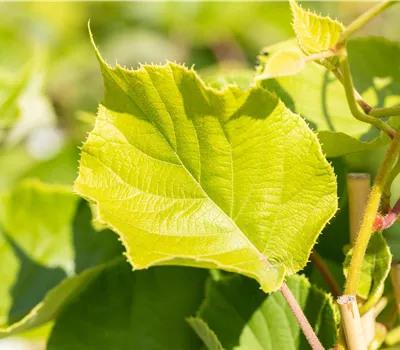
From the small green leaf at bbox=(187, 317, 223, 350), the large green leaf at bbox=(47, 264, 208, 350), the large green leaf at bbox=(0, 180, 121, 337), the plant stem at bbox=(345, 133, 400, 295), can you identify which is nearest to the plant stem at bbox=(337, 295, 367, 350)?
the plant stem at bbox=(345, 133, 400, 295)

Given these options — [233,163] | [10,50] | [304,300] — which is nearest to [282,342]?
[304,300]

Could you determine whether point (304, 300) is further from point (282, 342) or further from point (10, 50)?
point (10, 50)

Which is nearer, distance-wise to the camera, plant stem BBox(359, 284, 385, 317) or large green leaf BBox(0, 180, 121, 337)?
plant stem BBox(359, 284, 385, 317)

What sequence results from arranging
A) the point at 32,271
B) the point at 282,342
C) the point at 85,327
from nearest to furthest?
1. the point at 282,342
2. the point at 85,327
3. the point at 32,271

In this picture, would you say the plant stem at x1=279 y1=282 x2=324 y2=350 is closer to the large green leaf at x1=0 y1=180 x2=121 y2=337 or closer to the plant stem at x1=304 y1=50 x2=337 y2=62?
the plant stem at x1=304 y1=50 x2=337 y2=62

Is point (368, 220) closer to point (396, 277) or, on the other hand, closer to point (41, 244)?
point (396, 277)
